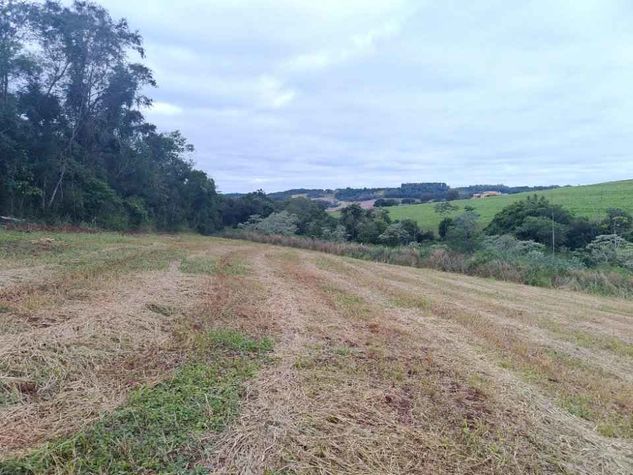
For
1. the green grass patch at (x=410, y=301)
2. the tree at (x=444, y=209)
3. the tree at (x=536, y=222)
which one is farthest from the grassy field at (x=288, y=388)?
the tree at (x=444, y=209)

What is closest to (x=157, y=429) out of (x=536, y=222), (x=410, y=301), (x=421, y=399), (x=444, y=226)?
(x=421, y=399)

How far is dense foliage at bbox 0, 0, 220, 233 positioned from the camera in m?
20.2

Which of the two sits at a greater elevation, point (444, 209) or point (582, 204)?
point (582, 204)

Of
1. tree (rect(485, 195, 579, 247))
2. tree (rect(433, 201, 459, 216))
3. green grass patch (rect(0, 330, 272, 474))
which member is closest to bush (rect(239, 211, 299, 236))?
tree (rect(433, 201, 459, 216))

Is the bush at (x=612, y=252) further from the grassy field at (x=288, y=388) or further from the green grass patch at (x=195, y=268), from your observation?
the green grass patch at (x=195, y=268)

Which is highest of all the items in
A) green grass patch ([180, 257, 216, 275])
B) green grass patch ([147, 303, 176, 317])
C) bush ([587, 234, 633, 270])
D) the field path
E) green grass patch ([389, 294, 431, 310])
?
green grass patch ([147, 303, 176, 317])

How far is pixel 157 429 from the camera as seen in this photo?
2.66 meters

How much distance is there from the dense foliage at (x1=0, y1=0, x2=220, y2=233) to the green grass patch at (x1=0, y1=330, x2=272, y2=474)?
67.5 feet

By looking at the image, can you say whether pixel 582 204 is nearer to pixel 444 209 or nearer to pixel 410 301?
pixel 444 209

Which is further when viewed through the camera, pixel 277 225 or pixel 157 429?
pixel 277 225

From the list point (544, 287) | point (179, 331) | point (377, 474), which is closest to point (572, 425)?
point (377, 474)

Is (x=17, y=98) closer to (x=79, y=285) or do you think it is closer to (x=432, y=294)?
(x=79, y=285)

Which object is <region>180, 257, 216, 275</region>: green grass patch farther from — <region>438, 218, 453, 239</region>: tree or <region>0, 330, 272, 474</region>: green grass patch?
<region>438, 218, 453, 239</region>: tree

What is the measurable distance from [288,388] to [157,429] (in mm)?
1079
